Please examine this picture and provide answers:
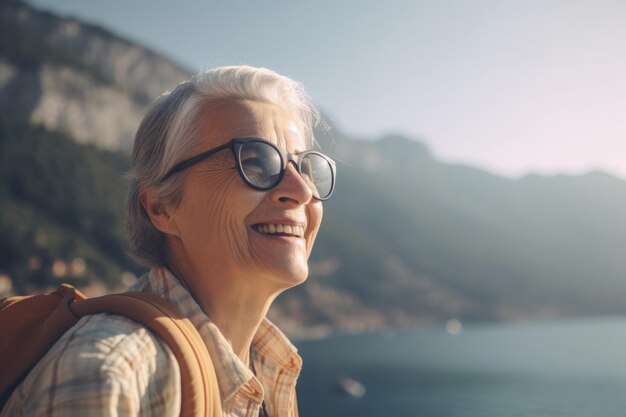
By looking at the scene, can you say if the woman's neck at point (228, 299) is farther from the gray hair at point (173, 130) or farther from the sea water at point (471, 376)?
the sea water at point (471, 376)

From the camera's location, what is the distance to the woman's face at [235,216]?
62.4 inches

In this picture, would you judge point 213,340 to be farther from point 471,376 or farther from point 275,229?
point 471,376

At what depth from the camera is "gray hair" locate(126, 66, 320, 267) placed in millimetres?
1648

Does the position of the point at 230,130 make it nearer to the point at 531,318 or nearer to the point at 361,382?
the point at 361,382

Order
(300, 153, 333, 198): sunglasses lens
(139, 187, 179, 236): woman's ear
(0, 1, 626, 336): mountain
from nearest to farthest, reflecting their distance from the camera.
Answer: (139, 187, 179, 236): woman's ear, (300, 153, 333, 198): sunglasses lens, (0, 1, 626, 336): mountain

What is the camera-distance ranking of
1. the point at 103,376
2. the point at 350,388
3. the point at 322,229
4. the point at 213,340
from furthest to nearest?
the point at 322,229
the point at 350,388
the point at 213,340
the point at 103,376

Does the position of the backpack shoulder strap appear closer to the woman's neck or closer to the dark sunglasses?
the woman's neck

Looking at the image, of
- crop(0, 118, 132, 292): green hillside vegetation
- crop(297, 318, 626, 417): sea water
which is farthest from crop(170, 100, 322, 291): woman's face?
crop(0, 118, 132, 292): green hillside vegetation

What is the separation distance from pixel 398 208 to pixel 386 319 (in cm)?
5237

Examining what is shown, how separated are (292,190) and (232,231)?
0.23 m

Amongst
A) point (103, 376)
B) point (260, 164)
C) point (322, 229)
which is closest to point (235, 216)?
point (260, 164)

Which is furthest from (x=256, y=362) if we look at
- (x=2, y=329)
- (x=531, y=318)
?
(x=531, y=318)

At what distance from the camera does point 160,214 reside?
5.63 ft

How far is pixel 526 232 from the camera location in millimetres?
178250
